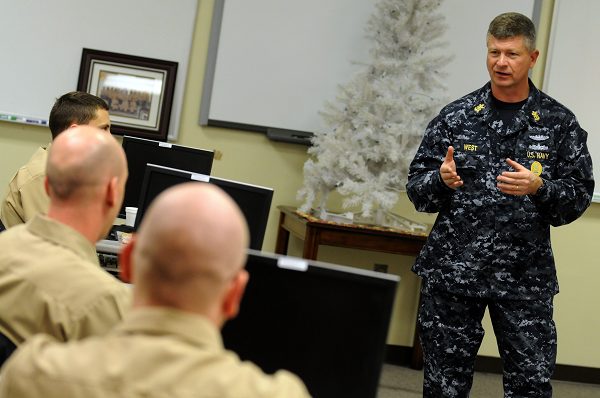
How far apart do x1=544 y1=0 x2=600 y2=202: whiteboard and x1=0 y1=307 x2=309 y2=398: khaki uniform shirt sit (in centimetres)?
444

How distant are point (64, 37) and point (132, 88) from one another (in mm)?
465

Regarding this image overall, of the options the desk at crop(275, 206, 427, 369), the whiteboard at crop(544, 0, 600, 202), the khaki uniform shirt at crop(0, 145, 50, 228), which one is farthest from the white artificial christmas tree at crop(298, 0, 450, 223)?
the khaki uniform shirt at crop(0, 145, 50, 228)

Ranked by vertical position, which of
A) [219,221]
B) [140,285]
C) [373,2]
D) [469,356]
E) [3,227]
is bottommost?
[469,356]

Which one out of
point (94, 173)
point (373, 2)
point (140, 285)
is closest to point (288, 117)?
point (373, 2)

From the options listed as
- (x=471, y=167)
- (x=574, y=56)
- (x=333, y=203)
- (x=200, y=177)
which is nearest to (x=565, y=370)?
(x=333, y=203)

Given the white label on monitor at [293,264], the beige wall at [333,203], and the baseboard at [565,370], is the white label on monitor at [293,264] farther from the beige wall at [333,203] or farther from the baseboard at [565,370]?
the baseboard at [565,370]

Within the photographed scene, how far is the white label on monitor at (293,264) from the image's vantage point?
1678 mm

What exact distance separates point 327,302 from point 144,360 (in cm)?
62

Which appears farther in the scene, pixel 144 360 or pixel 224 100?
pixel 224 100

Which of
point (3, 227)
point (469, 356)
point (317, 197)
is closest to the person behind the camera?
point (3, 227)

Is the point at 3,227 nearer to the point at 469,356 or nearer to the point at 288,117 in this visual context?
the point at 469,356

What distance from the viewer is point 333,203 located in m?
5.16

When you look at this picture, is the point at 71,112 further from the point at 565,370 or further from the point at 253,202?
the point at 565,370

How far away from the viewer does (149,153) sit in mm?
3959
